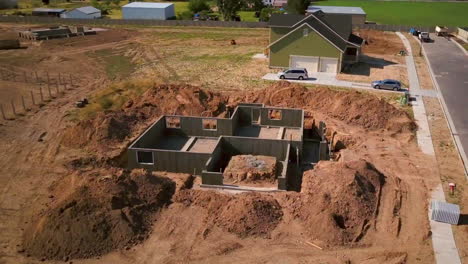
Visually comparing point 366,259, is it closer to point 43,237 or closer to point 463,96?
point 43,237

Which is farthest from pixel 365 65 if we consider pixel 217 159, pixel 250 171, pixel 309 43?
pixel 250 171

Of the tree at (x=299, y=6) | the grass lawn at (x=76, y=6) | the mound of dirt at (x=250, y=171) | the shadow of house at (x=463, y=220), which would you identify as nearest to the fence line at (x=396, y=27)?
the tree at (x=299, y=6)

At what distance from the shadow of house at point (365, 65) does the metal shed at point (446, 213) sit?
26.6 meters

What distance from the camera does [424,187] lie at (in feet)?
71.9

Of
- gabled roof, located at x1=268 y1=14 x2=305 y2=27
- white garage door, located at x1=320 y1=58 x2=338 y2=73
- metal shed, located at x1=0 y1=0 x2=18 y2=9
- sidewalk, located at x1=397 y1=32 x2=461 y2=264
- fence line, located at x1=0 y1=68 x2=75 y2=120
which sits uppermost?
metal shed, located at x1=0 y1=0 x2=18 y2=9

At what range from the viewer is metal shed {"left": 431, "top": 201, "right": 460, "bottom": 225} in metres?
18.6

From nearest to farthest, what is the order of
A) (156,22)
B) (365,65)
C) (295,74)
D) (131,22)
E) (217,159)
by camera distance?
(217,159) → (295,74) → (365,65) → (156,22) → (131,22)

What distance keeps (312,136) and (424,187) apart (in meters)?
9.63

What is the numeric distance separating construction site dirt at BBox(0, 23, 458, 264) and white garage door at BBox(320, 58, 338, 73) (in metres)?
15.2

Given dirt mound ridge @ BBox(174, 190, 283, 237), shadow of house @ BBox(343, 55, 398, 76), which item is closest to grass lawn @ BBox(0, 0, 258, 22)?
shadow of house @ BBox(343, 55, 398, 76)

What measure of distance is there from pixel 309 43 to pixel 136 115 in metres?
20.9

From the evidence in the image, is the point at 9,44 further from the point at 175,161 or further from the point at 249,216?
the point at 249,216

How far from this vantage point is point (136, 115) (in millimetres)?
30891

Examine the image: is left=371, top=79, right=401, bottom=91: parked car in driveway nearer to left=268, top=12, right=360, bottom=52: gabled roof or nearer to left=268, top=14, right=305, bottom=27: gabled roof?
left=268, top=12, right=360, bottom=52: gabled roof
